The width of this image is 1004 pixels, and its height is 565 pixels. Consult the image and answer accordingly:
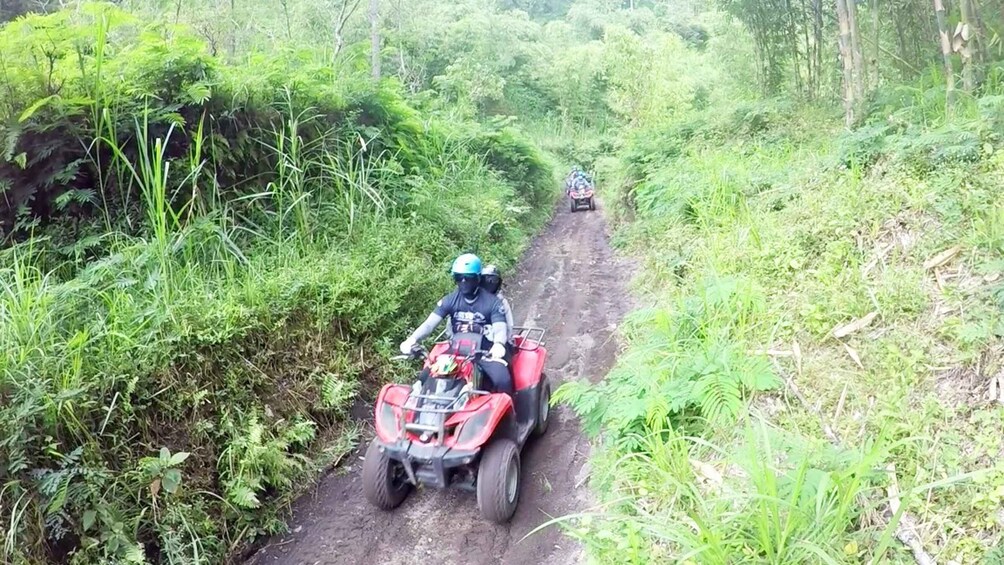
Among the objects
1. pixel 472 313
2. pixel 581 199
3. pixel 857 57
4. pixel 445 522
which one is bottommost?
pixel 581 199

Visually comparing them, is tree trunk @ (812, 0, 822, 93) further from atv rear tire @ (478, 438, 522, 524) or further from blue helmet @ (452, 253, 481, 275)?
atv rear tire @ (478, 438, 522, 524)

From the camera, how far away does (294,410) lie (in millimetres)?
4512

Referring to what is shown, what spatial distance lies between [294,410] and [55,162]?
2.72 meters

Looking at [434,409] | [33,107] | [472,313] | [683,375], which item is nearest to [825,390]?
[683,375]

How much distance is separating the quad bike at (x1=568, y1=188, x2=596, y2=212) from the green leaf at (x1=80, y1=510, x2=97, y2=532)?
1544 centimetres

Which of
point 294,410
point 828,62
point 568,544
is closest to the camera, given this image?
point 568,544

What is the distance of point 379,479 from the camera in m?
3.77

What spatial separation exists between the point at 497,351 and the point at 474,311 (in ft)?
1.56

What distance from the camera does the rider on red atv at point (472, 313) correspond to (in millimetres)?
4361

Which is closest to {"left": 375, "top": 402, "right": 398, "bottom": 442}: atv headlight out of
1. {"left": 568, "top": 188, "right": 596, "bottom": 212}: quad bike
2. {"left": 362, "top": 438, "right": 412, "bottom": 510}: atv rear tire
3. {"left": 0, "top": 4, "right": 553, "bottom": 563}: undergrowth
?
{"left": 362, "top": 438, "right": 412, "bottom": 510}: atv rear tire

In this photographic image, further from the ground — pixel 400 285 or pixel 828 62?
pixel 828 62

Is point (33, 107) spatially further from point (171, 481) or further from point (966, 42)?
point (966, 42)

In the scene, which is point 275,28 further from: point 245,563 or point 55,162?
point 245,563

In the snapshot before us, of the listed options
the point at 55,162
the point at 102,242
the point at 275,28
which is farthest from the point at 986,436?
the point at 275,28
